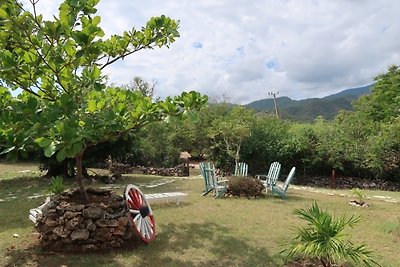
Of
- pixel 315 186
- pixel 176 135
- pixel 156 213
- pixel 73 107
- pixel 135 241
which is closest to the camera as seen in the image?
pixel 73 107

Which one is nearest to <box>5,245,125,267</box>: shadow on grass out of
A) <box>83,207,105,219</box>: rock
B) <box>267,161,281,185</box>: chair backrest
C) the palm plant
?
<box>83,207,105,219</box>: rock

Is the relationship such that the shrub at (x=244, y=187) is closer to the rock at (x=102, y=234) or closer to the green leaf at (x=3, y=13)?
the rock at (x=102, y=234)

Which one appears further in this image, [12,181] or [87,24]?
[12,181]

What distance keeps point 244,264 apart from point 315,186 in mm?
11202

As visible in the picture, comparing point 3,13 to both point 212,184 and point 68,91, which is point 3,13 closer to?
point 68,91

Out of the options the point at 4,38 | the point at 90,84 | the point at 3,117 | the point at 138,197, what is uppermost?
the point at 4,38

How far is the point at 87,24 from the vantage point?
12.4ft

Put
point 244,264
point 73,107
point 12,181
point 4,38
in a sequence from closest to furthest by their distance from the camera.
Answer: point 73,107
point 4,38
point 244,264
point 12,181

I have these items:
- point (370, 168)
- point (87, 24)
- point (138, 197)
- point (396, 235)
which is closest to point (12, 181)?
point (138, 197)

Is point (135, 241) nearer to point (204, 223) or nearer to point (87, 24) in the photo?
point (204, 223)

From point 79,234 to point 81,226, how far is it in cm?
11

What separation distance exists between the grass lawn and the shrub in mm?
309

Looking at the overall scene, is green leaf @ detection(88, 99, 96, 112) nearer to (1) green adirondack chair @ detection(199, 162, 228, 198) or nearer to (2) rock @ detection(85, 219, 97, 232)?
(2) rock @ detection(85, 219, 97, 232)

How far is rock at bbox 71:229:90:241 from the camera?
15.1 feet
